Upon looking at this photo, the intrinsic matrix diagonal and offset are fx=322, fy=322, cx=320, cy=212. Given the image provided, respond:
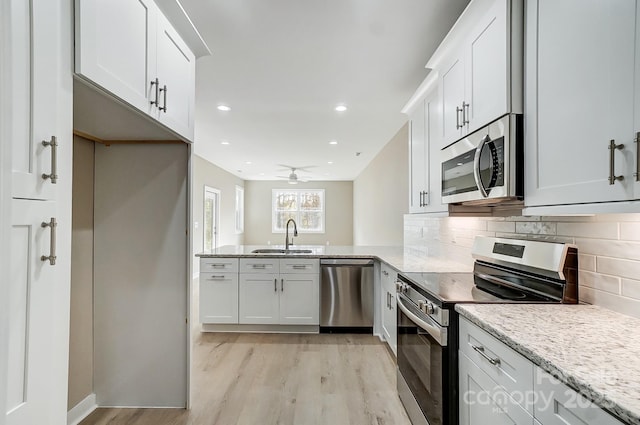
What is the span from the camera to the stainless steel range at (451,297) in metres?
1.42

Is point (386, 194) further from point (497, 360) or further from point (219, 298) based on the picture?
point (497, 360)

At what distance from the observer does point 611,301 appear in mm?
1297

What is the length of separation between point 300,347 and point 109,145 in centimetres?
243

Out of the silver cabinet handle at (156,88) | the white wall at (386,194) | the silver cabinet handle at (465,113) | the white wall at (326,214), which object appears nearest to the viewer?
the silver cabinet handle at (156,88)

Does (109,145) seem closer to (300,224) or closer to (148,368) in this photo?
(148,368)

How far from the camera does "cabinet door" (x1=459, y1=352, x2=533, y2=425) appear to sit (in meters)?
1.04

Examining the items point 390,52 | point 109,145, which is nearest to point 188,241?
point 109,145

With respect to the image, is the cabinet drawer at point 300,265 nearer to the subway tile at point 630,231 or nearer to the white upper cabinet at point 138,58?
the white upper cabinet at point 138,58

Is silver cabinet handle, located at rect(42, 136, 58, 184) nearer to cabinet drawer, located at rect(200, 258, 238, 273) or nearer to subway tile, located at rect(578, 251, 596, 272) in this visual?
subway tile, located at rect(578, 251, 596, 272)

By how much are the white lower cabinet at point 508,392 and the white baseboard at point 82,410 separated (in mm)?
2246

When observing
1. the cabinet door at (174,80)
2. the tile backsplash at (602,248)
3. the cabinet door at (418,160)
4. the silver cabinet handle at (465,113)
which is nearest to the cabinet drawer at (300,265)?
the cabinet door at (418,160)

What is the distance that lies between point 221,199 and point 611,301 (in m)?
8.17

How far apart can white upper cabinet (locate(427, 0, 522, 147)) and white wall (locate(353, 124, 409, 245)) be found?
7.75ft

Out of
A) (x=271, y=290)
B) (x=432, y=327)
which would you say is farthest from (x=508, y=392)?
(x=271, y=290)
